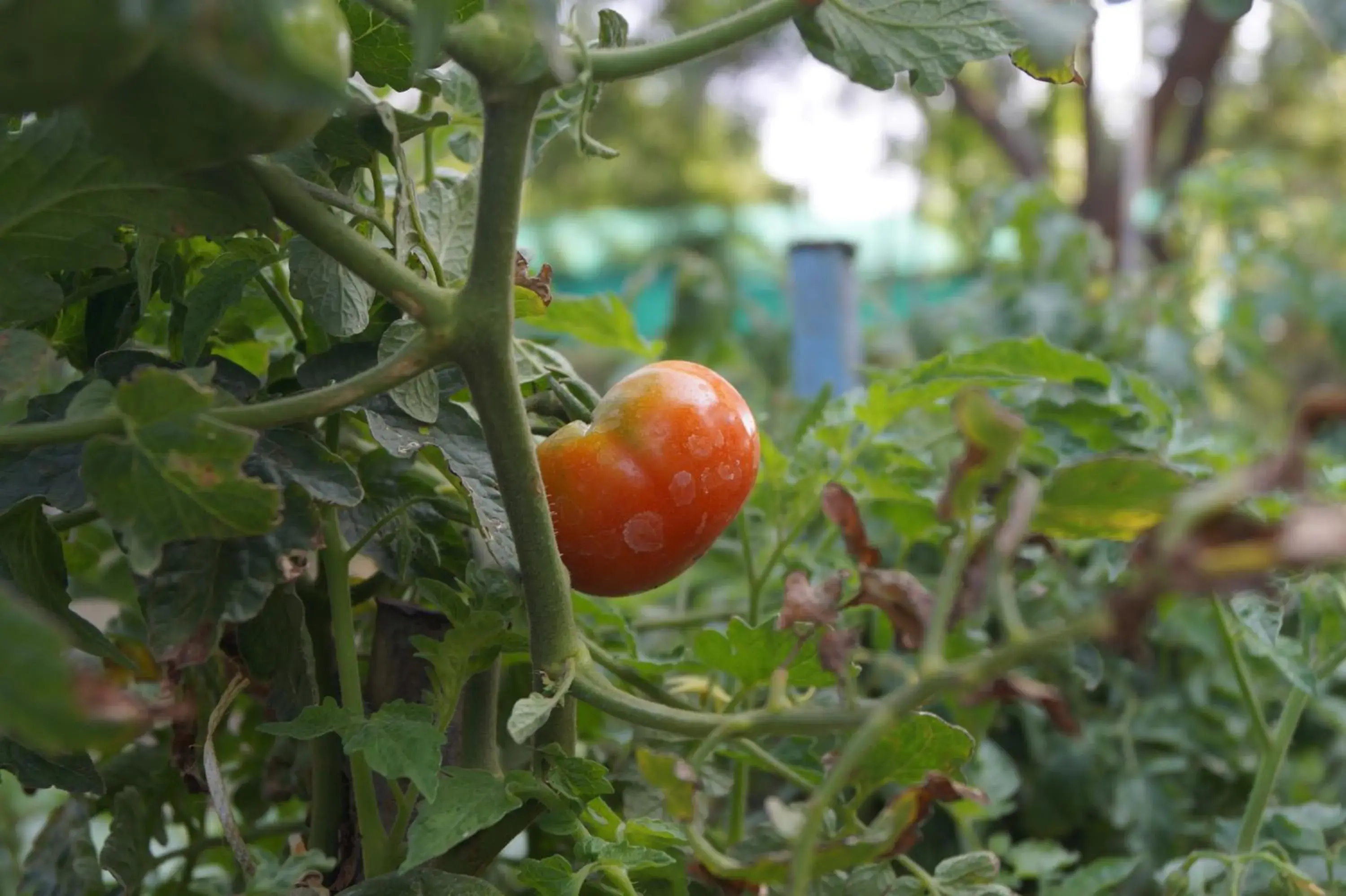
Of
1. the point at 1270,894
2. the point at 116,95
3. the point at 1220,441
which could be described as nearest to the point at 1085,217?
the point at 1220,441

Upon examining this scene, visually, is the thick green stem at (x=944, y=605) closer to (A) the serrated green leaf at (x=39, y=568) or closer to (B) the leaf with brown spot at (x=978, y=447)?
(B) the leaf with brown spot at (x=978, y=447)

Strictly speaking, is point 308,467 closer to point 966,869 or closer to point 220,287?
point 220,287

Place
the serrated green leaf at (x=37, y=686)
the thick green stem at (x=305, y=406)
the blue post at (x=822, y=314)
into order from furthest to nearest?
the blue post at (x=822, y=314) → the thick green stem at (x=305, y=406) → the serrated green leaf at (x=37, y=686)

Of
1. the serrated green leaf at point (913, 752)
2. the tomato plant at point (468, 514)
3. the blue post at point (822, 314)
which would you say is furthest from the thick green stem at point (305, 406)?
the blue post at point (822, 314)

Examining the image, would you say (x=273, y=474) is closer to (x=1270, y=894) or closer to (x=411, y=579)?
(x=411, y=579)

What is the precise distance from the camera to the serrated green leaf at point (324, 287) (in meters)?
0.45

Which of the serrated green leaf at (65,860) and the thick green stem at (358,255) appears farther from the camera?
the serrated green leaf at (65,860)

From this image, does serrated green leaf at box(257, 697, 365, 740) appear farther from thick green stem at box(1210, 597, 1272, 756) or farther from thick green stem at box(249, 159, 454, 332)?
thick green stem at box(1210, 597, 1272, 756)

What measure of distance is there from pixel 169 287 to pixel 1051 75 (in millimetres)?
371

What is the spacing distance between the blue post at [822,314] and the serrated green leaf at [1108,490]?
3.26 ft

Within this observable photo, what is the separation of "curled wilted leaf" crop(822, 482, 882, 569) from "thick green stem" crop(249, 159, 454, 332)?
134mm

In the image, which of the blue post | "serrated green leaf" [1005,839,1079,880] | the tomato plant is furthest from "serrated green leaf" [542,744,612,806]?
the blue post

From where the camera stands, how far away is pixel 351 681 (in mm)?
501

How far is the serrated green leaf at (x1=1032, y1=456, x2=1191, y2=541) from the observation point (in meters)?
0.33
